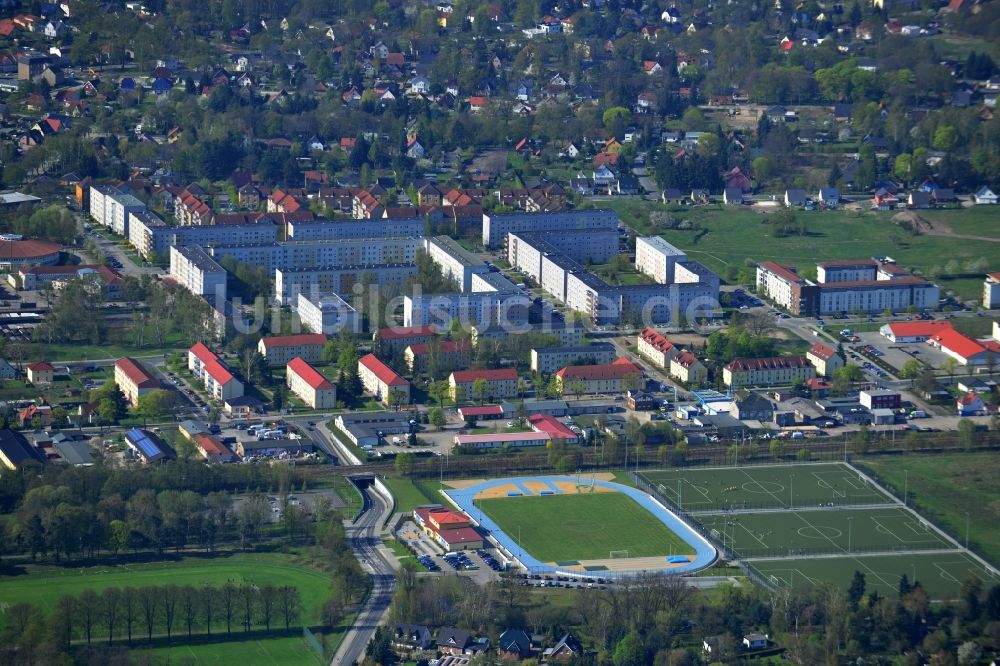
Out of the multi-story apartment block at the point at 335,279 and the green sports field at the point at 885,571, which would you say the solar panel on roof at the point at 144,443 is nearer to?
the multi-story apartment block at the point at 335,279

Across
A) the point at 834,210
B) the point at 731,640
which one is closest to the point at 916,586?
the point at 731,640

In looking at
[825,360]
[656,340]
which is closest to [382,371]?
[656,340]

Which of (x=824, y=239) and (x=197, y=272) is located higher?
(x=197, y=272)

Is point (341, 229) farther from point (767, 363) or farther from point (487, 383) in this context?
point (767, 363)

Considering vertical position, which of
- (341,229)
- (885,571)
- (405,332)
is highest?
(341,229)

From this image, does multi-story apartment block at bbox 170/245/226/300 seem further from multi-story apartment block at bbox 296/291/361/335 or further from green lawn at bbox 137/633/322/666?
green lawn at bbox 137/633/322/666

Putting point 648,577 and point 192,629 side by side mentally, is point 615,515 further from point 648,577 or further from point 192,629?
point 192,629

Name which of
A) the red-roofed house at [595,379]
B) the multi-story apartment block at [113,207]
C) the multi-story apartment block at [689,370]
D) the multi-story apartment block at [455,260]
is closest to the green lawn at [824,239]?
the multi-story apartment block at [455,260]
